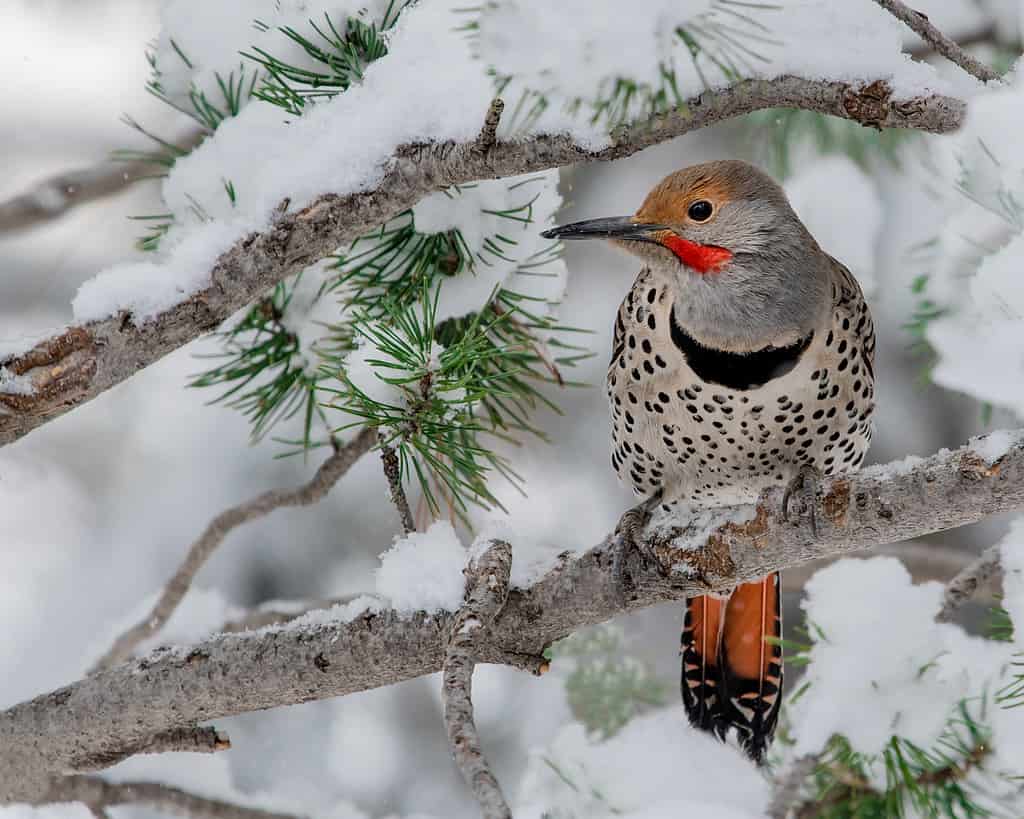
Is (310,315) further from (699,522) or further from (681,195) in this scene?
(699,522)

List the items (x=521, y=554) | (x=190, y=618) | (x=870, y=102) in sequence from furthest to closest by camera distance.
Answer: (x=190, y=618) < (x=521, y=554) < (x=870, y=102)

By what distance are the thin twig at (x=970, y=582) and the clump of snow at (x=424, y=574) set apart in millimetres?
878

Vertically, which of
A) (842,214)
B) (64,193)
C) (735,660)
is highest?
(64,193)

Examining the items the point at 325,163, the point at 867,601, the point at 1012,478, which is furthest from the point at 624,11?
the point at 867,601

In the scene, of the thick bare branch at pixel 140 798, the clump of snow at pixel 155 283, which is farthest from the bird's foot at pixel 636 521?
the thick bare branch at pixel 140 798

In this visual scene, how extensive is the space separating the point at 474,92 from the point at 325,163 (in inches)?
8.6

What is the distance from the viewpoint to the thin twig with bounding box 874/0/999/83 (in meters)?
1.40

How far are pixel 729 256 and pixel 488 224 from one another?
0.42 m

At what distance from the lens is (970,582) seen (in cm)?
216

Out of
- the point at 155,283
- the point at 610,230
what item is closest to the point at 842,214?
the point at 610,230

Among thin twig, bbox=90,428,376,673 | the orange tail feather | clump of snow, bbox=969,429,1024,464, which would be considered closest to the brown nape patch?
thin twig, bbox=90,428,376,673

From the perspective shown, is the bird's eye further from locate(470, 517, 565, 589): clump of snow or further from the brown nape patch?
locate(470, 517, 565, 589): clump of snow

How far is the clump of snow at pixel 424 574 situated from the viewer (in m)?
1.76

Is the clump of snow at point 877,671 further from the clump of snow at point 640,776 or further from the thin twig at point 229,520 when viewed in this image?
the thin twig at point 229,520
